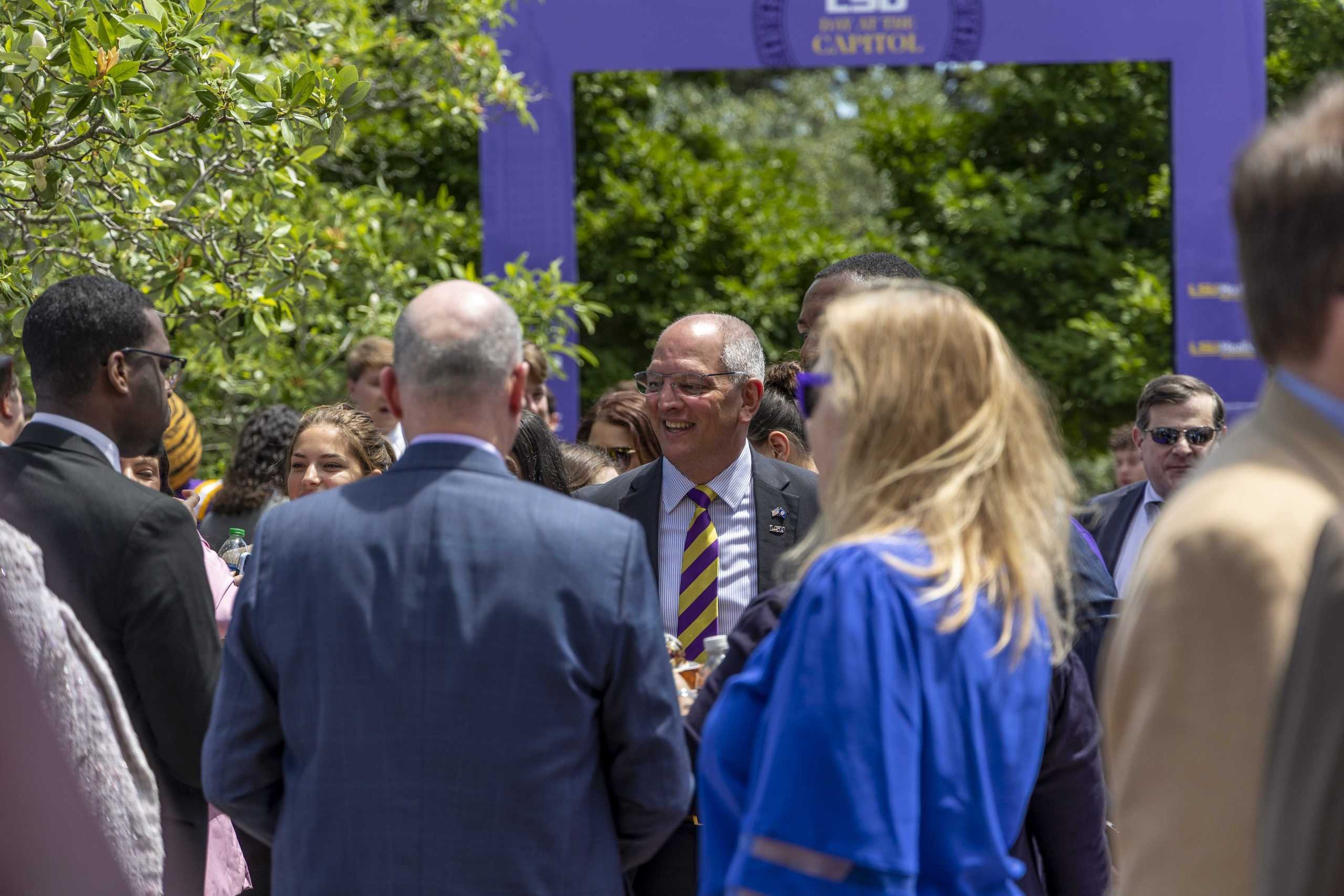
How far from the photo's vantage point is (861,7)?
9430 mm

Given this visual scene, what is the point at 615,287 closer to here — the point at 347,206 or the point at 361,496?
the point at 347,206

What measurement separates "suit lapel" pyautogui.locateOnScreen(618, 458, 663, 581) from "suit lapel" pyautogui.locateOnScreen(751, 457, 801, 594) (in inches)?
11.2

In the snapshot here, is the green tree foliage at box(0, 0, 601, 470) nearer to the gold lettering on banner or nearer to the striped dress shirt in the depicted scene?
the striped dress shirt

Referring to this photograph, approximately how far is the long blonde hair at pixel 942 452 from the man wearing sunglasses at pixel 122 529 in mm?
1550

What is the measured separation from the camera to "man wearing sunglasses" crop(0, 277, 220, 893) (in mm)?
3086

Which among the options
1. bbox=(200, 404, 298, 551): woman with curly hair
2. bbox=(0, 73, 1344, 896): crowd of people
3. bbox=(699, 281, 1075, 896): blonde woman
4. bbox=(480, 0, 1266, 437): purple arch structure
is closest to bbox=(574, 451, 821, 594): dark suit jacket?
bbox=(0, 73, 1344, 896): crowd of people

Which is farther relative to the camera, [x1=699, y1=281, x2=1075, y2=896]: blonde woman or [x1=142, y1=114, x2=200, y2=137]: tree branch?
[x1=142, y1=114, x2=200, y2=137]: tree branch

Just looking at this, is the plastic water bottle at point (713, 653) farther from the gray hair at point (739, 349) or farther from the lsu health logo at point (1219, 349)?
the lsu health logo at point (1219, 349)

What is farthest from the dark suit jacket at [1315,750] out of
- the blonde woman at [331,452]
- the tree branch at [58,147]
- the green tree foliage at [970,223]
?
the green tree foliage at [970,223]

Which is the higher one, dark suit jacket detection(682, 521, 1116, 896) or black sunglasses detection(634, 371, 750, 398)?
black sunglasses detection(634, 371, 750, 398)

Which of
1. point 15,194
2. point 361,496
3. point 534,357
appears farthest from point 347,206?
point 361,496

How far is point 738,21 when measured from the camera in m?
9.55

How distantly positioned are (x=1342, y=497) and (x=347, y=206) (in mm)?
7896

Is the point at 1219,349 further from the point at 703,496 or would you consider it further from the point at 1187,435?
the point at 703,496
